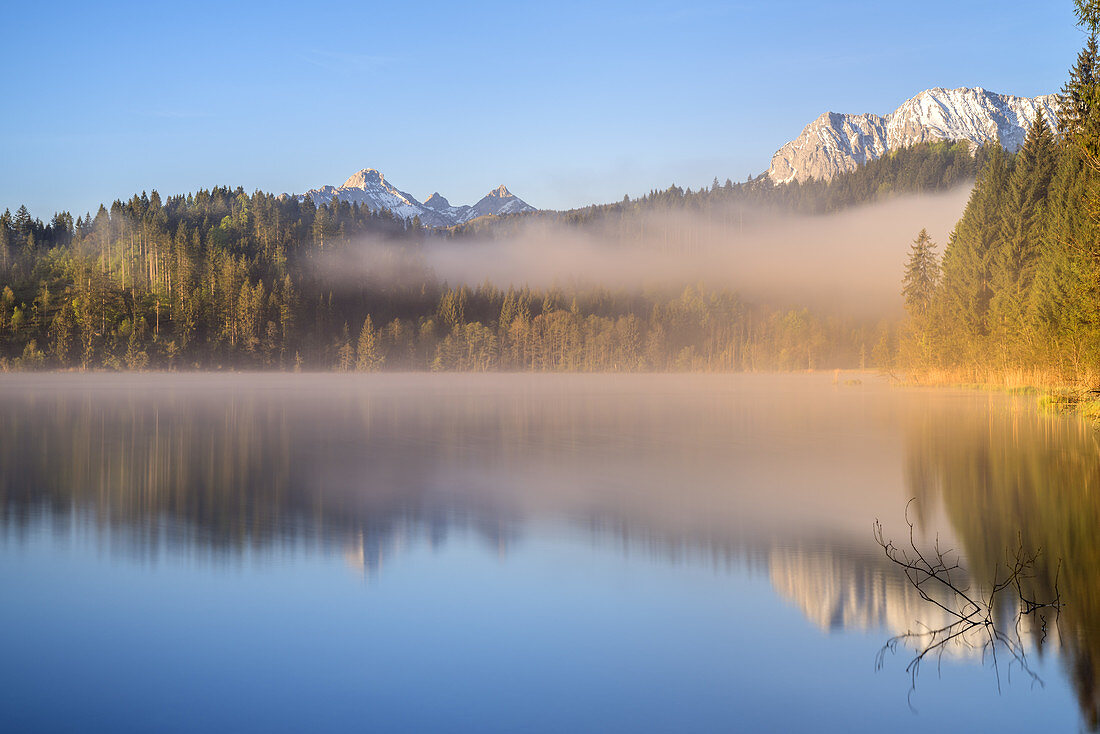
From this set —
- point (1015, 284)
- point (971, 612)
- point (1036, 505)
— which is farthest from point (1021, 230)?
point (971, 612)

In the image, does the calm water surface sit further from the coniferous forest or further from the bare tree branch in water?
the coniferous forest

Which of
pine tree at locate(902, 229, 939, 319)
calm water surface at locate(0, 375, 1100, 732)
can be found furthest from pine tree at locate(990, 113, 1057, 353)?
calm water surface at locate(0, 375, 1100, 732)

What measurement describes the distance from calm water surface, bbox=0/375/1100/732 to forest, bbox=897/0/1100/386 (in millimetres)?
23191

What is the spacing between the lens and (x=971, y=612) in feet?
32.5

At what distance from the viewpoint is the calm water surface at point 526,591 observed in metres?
7.50

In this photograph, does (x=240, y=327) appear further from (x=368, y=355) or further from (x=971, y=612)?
(x=971, y=612)

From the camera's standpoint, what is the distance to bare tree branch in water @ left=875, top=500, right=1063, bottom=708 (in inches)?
335

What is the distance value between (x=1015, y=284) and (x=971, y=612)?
62533mm

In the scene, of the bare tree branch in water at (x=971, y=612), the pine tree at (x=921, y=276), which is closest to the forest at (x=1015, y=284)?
the pine tree at (x=921, y=276)

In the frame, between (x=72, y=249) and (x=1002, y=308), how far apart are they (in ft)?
628

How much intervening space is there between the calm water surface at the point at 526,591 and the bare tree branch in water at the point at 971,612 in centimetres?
12

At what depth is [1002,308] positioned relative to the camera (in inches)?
2432

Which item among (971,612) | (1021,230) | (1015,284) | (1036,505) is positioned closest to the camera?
(971,612)

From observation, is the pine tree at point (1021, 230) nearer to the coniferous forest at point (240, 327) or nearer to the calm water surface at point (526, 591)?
the calm water surface at point (526, 591)
